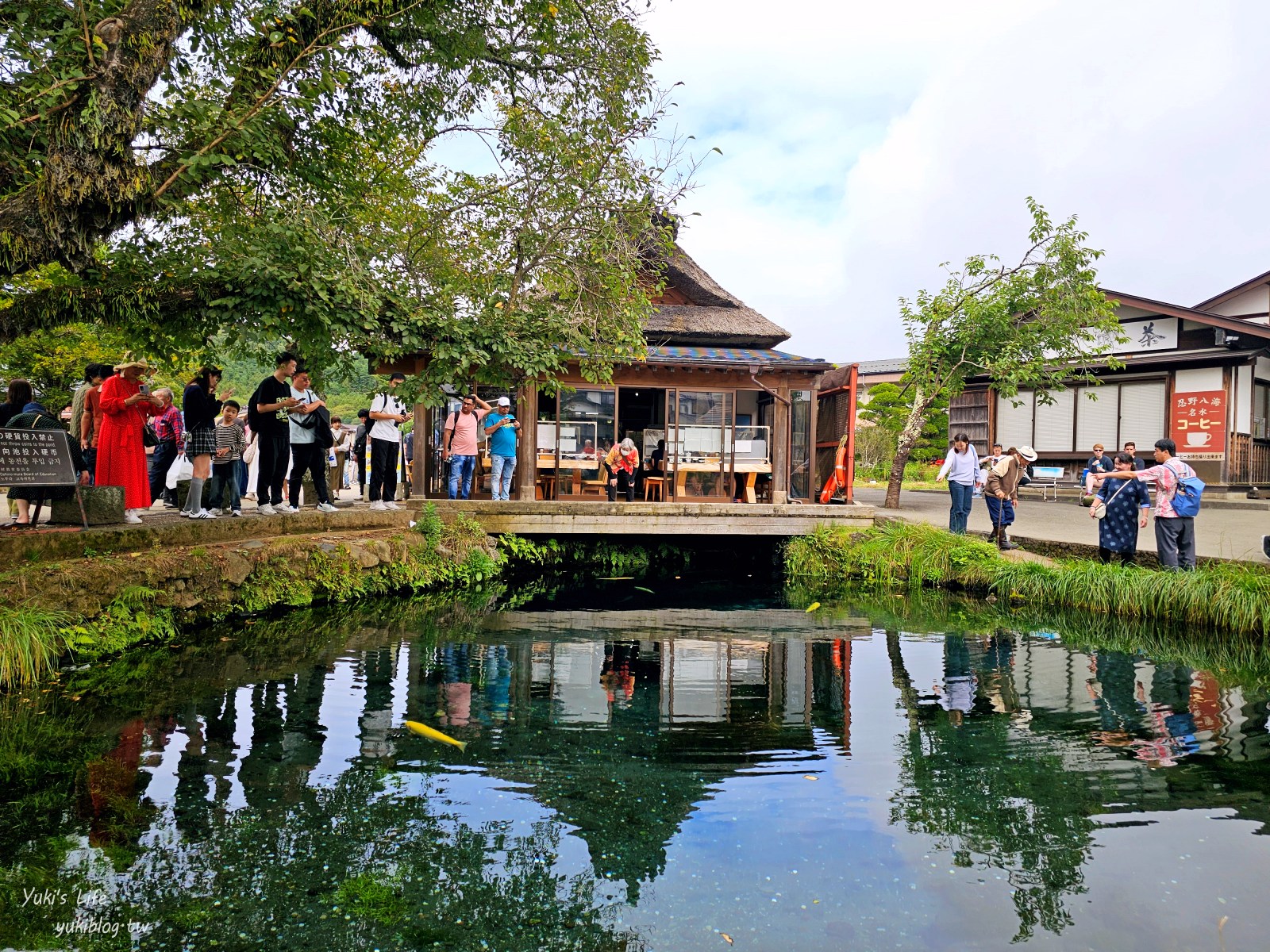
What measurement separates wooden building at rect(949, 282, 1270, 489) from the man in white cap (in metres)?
6.72

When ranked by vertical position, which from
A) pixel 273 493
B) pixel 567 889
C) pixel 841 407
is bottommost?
pixel 567 889

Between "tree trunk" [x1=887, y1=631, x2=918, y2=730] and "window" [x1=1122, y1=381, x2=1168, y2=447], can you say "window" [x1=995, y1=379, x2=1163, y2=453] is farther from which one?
"tree trunk" [x1=887, y1=631, x2=918, y2=730]

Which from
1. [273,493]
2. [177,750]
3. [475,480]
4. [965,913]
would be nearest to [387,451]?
[273,493]

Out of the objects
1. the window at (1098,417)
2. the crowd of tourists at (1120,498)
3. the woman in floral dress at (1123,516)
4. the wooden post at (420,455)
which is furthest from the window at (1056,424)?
A: the wooden post at (420,455)

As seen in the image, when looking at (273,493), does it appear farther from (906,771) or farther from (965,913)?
(965,913)

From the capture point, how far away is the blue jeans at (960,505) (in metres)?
10.7

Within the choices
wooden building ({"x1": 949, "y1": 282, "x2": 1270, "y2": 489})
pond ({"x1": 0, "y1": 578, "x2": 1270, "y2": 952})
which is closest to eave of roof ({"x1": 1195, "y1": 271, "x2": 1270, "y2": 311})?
wooden building ({"x1": 949, "y1": 282, "x2": 1270, "y2": 489})

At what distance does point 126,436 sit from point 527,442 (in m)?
5.83

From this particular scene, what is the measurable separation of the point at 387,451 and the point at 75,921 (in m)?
7.40

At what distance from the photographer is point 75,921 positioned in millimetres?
2793

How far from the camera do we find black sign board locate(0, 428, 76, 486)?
5812 millimetres

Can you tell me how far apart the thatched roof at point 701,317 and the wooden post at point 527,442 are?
10.1 ft

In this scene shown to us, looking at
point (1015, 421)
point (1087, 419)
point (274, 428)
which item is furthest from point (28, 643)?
point (1015, 421)

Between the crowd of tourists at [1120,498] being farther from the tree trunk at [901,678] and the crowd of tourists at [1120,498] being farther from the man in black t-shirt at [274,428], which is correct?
the man in black t-shirt at [274,428]
